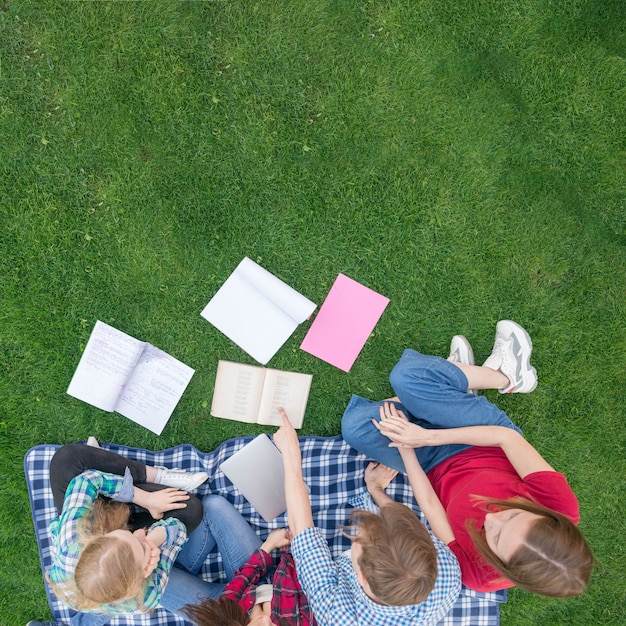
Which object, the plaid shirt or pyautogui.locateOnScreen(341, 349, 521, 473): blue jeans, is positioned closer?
the plaid shirt

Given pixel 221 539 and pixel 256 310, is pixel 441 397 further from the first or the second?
pixel 221 539

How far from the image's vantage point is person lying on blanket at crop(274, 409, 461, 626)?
1838 mm

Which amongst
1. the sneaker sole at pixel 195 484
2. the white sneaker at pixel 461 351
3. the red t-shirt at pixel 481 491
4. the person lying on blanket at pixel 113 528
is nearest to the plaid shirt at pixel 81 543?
the person lying on blanket at pixel 113 528

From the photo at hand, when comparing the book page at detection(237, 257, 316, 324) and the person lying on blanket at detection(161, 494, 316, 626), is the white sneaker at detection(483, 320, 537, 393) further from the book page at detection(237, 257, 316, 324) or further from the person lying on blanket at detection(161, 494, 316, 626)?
the person lying on blanket at detection(161, 494, 316, 626)

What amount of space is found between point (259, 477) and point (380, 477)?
2.15 feet

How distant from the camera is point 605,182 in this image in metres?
2.93

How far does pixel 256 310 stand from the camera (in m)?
2.89

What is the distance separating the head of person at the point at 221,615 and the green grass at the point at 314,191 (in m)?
1.00

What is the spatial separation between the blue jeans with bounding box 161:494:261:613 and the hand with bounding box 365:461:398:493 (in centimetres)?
67

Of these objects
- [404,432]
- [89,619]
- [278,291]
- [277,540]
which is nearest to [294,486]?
[277,540]

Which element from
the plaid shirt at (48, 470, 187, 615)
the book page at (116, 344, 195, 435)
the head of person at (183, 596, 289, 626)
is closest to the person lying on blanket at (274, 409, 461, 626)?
the head of person at (183, 596, 289, 626)

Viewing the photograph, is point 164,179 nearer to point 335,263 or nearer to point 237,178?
point 237,178

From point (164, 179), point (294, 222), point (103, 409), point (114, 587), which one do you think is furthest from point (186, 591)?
point (164, 179)

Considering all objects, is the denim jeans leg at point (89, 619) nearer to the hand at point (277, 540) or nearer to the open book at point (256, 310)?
the hand at point (277, 540)
